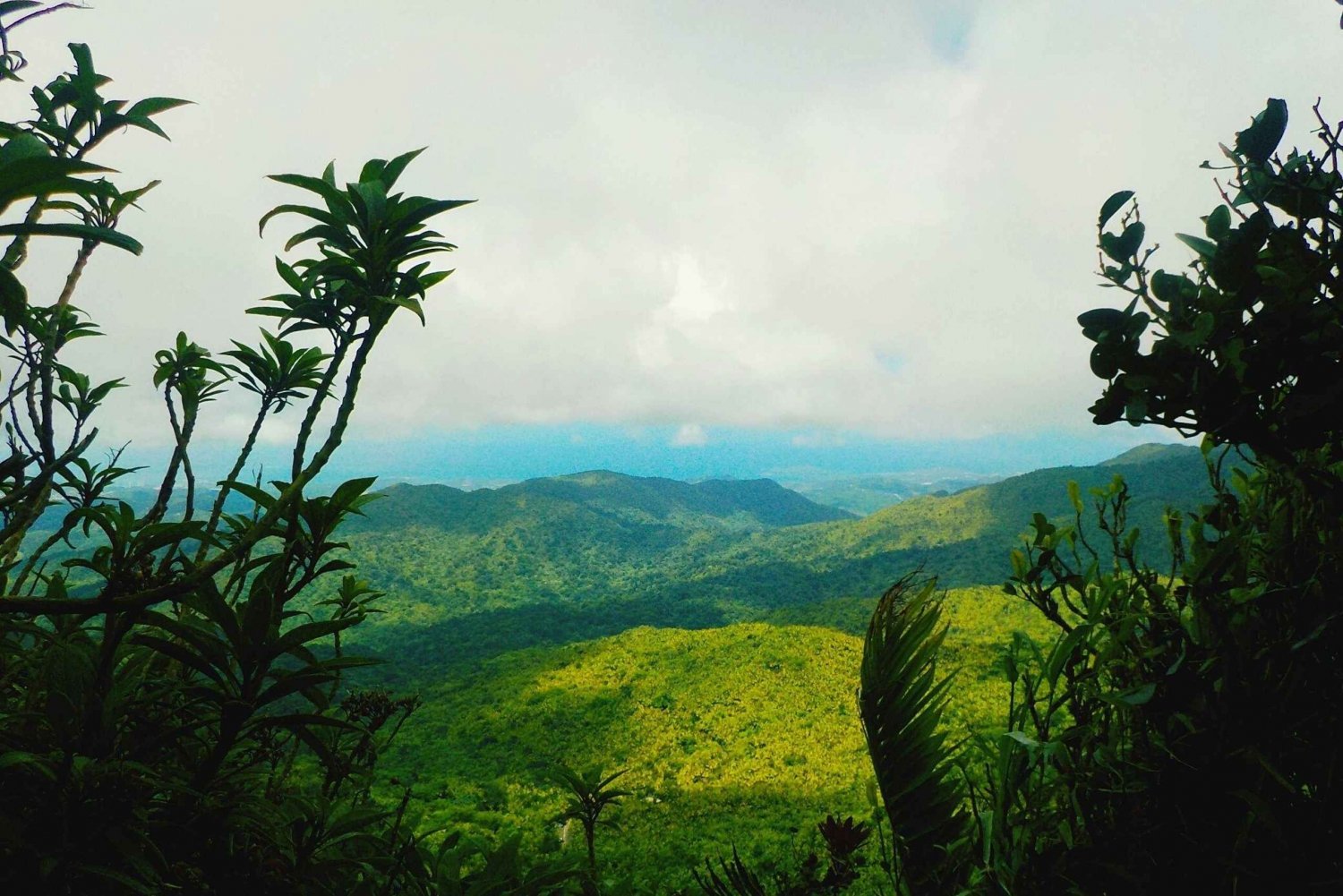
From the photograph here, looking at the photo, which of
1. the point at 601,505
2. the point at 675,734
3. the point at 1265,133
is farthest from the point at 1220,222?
the point at 601,505

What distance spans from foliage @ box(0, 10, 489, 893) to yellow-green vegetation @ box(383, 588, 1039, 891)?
36.9 ft

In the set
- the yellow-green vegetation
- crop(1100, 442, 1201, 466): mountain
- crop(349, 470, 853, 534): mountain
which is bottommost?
the yellow-green vegetation

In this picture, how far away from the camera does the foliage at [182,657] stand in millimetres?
1308

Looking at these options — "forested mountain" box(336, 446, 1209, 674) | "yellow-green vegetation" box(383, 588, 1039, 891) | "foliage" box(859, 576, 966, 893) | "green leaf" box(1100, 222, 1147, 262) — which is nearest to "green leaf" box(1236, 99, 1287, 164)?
"green leaf" box(1100, 222, 1147, 262)

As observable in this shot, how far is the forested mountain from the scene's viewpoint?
54062 mm

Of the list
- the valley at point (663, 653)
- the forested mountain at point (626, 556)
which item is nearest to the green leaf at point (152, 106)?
the valley at point (663, 653)

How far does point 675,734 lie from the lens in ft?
79.4

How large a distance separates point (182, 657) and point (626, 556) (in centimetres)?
9510

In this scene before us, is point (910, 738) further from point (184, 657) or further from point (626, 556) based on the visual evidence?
point (626, 556)

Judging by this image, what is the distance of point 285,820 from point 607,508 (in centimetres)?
10828

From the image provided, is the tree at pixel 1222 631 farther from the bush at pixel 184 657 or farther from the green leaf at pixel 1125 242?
the bush at pixel 184 657

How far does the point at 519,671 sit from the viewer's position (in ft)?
108

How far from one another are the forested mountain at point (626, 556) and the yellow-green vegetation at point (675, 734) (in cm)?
1569

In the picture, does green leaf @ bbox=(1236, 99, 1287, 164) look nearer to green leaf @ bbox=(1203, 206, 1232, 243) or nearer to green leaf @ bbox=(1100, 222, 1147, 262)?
green leaf @ bbox=(1203, 206, 1232, 243)
